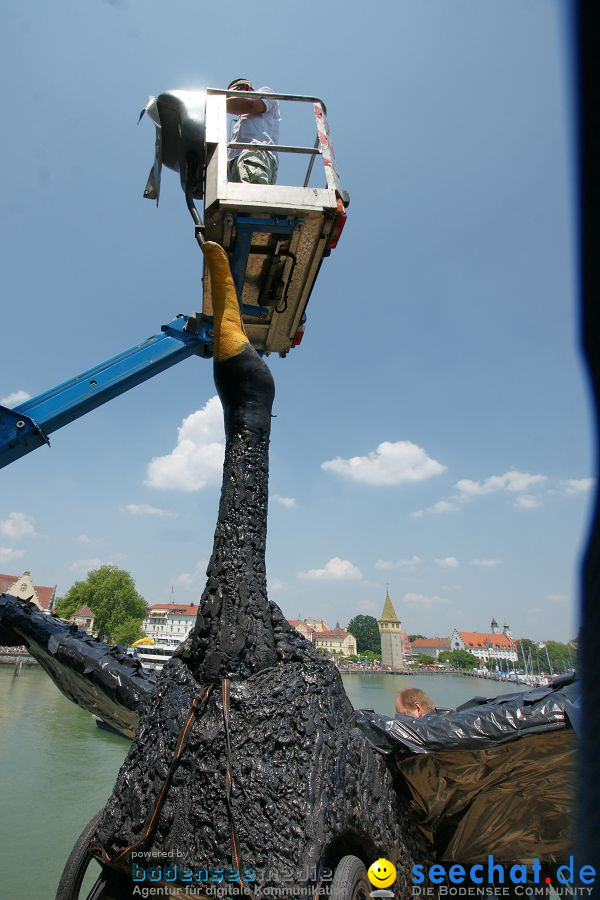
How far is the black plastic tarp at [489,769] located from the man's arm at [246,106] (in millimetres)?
5106

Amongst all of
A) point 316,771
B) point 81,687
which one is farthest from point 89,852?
point 81,687

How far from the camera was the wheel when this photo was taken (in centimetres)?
202

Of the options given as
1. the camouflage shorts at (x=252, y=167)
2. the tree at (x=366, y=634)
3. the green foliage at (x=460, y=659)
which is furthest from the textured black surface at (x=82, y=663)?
the green foliage at (x=460, y=659)

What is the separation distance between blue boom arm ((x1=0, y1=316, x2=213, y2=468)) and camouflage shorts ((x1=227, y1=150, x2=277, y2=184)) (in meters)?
1.53

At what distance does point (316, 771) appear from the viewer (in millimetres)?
2205

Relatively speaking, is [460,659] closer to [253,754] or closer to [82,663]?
[82,663]

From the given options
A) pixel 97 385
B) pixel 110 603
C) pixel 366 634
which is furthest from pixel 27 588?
pixel 366 634

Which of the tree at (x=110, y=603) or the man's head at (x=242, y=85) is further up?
the man's head at (x=242, y=85)

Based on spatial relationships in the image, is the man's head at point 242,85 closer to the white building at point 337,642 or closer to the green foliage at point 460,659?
the white building at point 337,642

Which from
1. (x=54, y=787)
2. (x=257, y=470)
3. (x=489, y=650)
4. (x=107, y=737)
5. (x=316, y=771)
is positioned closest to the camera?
(x=316, y=771)

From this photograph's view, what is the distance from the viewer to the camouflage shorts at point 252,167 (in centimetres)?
454

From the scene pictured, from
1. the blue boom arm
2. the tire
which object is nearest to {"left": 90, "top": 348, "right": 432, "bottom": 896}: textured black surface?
the tire

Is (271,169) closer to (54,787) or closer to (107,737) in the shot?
(54,787)

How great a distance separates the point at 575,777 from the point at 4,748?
1627 centimetres
